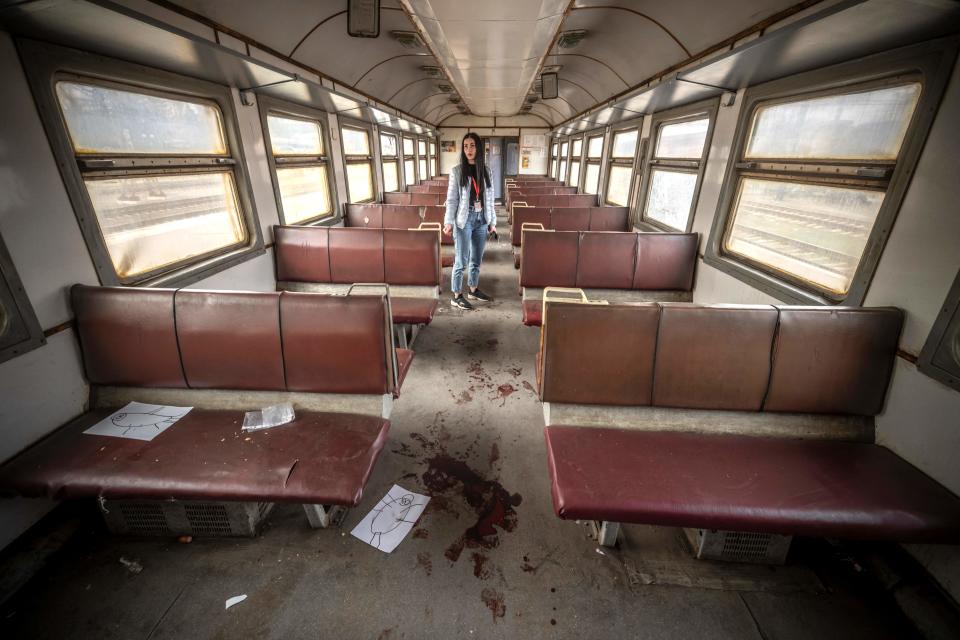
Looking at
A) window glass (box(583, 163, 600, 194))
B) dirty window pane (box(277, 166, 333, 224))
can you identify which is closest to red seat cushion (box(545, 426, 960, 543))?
dirty window pane (box(277, 166, 333, 224))

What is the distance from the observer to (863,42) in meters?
2.28

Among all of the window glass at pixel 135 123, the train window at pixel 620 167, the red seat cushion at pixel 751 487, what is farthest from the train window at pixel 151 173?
the train window at pixel 620 167

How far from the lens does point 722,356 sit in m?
2.17

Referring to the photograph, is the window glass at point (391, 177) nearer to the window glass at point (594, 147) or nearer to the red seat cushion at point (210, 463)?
the window glass at point (594, 147)

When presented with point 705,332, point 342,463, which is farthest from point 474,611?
point 705,332

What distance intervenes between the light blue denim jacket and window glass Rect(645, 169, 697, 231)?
249 centimetres

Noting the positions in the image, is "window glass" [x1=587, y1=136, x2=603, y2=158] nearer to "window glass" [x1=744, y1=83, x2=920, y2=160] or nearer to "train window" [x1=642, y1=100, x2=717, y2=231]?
"train window" [x1=642, y1=100, x2=717, y2=231]

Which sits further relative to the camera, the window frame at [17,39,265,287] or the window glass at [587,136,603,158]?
the window glass at [587,136,603,158]

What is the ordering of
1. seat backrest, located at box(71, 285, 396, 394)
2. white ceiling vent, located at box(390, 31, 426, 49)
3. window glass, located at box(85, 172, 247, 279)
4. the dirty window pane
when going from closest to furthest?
seat backrest, located at box(71, 285, 396, 394), window glass, located at box(85, 172, 247, 279), the dirty window pane, white ceiling vent, located at box(390, 31, 426, 49)

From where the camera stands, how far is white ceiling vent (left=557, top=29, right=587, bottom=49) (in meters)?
5.32

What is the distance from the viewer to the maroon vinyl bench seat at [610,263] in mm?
4141

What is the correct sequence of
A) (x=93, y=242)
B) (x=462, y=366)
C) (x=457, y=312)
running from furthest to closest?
(x=457, y=312), (x=462, y=366), (x=93, y=242)

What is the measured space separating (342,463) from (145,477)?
0.94 metres

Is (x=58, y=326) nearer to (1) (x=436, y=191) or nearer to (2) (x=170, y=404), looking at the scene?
(2) (x=170, y=404)
